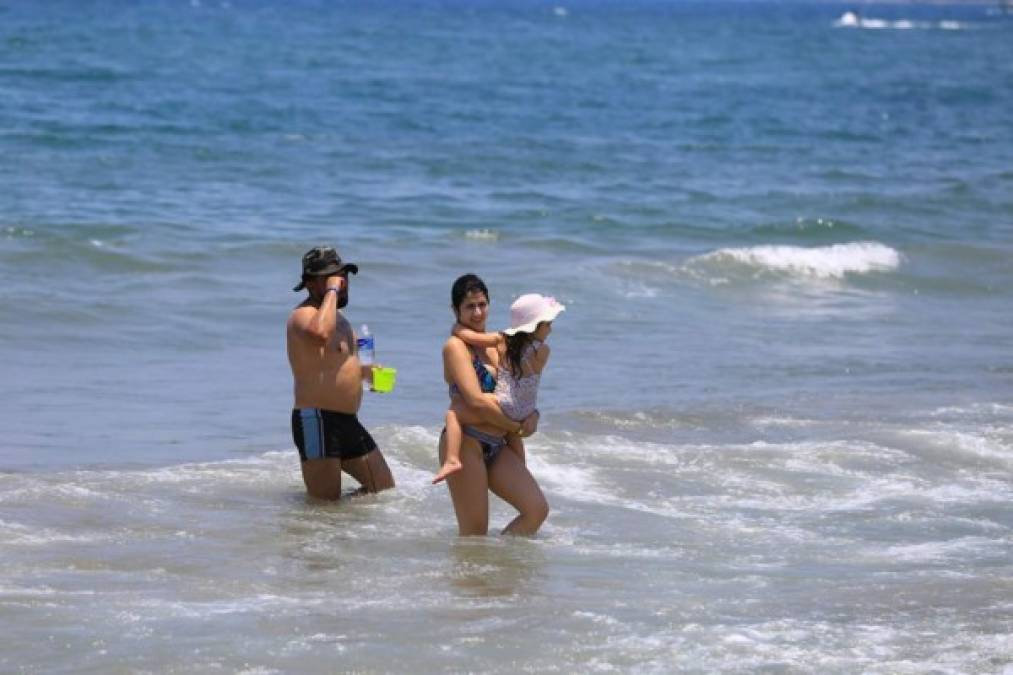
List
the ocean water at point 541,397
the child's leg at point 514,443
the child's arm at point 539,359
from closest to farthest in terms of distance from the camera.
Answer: the ocean water at point 541,397 < the child's arm at point 539,359 < the child's leg at point 514,443

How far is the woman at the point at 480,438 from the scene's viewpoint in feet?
25.4

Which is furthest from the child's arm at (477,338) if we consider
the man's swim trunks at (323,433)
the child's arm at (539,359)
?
the man's swim trunks at (323,433)

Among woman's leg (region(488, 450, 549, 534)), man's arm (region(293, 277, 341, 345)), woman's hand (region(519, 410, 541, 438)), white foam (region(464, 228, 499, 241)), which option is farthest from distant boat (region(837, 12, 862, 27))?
woman's hand (region(519, 410, 541, 438))

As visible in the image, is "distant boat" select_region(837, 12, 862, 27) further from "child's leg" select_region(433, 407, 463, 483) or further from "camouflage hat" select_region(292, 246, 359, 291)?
"child's leg" select_region(433, 407, 463, 483)

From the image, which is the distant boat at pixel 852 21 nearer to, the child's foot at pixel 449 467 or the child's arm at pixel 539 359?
the child's arm at pixel 539 359

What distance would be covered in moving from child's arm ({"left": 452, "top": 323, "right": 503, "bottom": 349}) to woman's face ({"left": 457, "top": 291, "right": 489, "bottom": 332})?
4 cm

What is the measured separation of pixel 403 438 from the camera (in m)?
10.5

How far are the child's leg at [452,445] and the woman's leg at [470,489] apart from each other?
57 mm

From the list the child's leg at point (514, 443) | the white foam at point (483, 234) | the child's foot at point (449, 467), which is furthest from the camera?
the white foam at point (483, 234)

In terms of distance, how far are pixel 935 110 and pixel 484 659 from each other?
119ft

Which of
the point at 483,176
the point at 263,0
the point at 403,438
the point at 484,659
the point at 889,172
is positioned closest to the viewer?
the point at 484,659

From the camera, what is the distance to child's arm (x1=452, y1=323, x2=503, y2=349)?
773 centimetres

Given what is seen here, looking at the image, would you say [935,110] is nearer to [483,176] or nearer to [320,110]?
[320,110]

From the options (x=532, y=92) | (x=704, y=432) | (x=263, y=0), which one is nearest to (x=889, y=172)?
(x=532, y=92)
